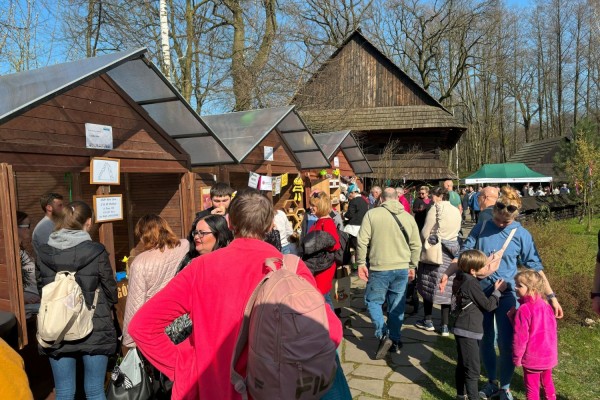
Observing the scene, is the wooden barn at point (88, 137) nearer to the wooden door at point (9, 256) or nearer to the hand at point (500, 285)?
the wooden door at point (9, 256)

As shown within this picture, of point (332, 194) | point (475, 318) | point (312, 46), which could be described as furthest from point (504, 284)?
point (312, 46)

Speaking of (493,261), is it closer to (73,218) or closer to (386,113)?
(73,218)

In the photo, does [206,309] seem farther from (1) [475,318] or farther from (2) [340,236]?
(2) [340,236]

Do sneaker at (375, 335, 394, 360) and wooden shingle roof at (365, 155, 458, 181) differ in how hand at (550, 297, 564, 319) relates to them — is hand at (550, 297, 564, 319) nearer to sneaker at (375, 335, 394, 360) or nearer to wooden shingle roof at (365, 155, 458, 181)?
sneaker at (375, 335, 394, 360)

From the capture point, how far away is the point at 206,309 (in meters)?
1.90

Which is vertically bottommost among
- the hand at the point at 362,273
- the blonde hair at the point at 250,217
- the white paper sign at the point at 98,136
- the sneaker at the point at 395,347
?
the sneaker at the point at 395,347

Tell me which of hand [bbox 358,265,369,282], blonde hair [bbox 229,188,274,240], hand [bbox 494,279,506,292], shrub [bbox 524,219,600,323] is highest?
blonde hair [bbox 229,188,274,240]

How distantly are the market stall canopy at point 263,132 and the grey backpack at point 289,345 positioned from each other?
504 cm

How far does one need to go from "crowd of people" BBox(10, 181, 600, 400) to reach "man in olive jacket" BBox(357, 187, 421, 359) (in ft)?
0.04

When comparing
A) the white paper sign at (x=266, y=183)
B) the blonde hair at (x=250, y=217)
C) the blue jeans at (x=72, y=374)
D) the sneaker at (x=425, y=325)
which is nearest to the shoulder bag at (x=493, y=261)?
the sneaker at (x=425, y=325)

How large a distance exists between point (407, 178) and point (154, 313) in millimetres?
21920

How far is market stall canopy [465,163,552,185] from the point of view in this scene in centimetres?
2281

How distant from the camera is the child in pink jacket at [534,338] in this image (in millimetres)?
3521

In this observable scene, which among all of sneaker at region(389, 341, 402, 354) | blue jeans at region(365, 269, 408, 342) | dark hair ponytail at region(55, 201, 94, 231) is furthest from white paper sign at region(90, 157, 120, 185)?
sneaker at region(389, 341, 402, 354)
